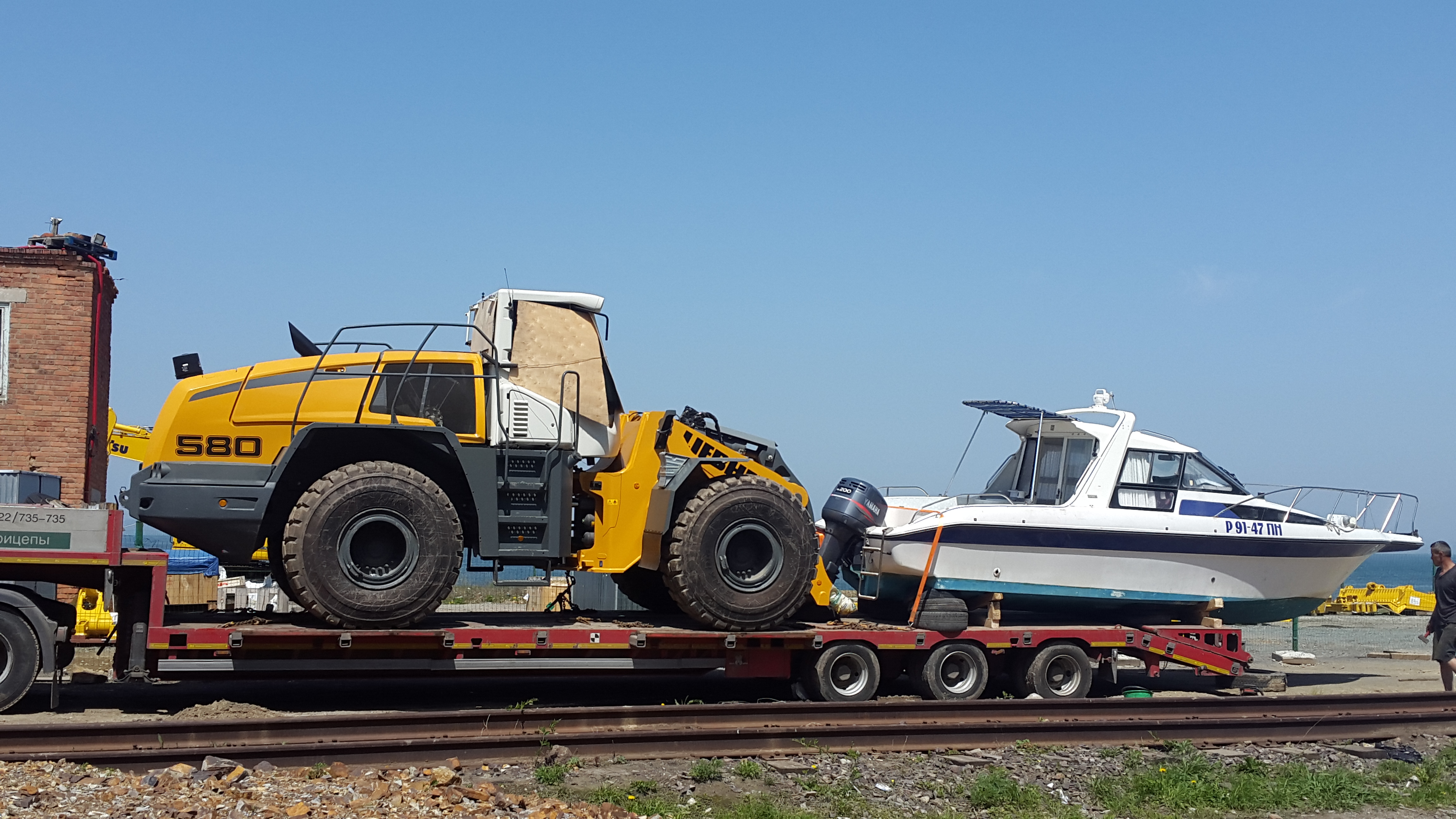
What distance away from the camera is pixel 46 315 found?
61.6ft

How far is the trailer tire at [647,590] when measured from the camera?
43.2 ft

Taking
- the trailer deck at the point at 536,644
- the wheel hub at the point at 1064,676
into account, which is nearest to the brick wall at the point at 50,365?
the trailer deck at the point at 536,644

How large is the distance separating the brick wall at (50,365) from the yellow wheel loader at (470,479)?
9.41 metres

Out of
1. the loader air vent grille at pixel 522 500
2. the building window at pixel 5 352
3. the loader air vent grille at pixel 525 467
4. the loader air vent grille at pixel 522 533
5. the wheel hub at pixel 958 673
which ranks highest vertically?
the building window at pixel 5 352

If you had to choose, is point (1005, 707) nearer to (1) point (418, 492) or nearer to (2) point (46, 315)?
(1) point (418, 492)

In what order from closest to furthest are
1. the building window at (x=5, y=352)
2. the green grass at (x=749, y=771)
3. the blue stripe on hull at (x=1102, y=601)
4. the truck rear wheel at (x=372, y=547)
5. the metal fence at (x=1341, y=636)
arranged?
the green grass at (x=749, y=771) < the truck rear wheel at (x=372, y=547) < the blue stripe on hull at (x=1102, y=601) < the building window at (x=5, y=352) < the metal fence at (x=1341, y=636)

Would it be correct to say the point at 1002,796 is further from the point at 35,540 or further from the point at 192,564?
the point at 192,564

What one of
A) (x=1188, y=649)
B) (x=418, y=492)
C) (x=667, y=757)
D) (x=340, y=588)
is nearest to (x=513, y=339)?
(x=418, y=492)

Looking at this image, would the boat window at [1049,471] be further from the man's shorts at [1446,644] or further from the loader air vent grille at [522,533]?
the loader air vent grille at [522,533]

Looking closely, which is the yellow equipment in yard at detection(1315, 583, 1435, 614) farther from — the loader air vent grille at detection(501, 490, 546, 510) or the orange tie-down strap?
the loader air vent grille at detection(501, 490, 546, 510)

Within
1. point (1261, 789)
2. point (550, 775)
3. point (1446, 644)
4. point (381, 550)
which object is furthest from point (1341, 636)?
point (550, 775)

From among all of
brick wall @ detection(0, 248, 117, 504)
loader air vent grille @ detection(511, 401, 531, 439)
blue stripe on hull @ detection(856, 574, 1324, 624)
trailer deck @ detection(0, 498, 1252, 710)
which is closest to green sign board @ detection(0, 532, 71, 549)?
trailer deck @ detection(0, 498, 1252, 710)

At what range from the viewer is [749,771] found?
888cm

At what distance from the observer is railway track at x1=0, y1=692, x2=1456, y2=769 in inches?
338
